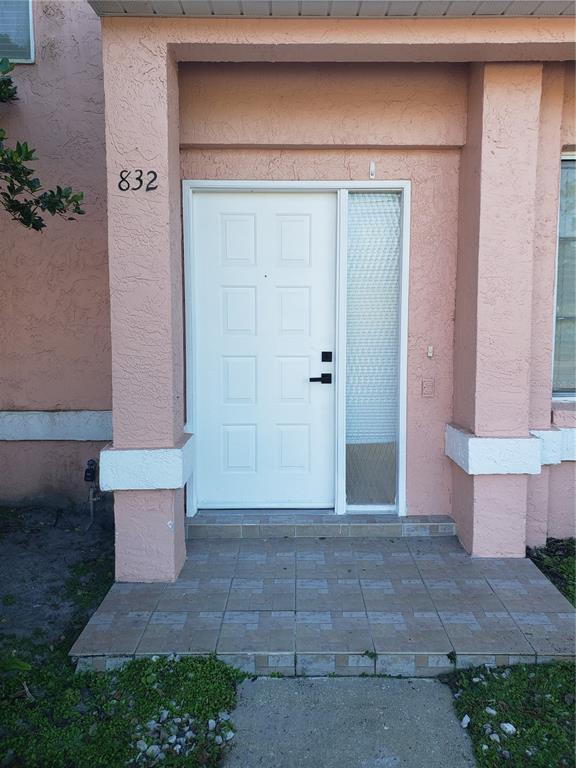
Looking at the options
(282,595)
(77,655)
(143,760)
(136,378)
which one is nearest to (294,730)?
(143,760)

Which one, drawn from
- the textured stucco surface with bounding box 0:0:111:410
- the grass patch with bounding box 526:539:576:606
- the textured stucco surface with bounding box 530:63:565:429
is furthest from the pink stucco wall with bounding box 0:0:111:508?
the grass patch with bounding box 526:539:576:606

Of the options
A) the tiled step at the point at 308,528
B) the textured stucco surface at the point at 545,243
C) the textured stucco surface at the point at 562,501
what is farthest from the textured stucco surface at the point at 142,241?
the textured stucco surface at the point at 562,501

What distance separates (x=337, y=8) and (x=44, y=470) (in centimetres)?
397

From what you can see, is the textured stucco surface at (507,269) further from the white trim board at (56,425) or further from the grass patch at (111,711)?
the white trim board at (56,425)

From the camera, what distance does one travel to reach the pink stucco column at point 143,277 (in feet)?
11.6

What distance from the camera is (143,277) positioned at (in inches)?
144

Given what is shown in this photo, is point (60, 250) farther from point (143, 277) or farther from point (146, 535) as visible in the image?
point (146, 535)

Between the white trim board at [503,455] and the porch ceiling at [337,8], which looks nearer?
the porch ceiling at [337,8]

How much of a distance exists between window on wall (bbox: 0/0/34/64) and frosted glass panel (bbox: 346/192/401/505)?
2.79 meters

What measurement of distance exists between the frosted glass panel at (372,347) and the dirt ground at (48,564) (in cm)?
197

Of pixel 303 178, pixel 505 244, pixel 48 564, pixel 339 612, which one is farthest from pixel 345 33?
pixel 48 564

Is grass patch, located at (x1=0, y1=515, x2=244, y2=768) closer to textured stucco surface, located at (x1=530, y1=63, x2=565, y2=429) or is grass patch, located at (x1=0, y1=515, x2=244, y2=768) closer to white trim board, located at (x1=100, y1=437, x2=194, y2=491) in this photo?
white trim board, located at (x1=100, y1=437, x2=194, y2=491)

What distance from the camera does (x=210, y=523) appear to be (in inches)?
173

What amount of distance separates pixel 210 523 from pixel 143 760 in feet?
6.45
